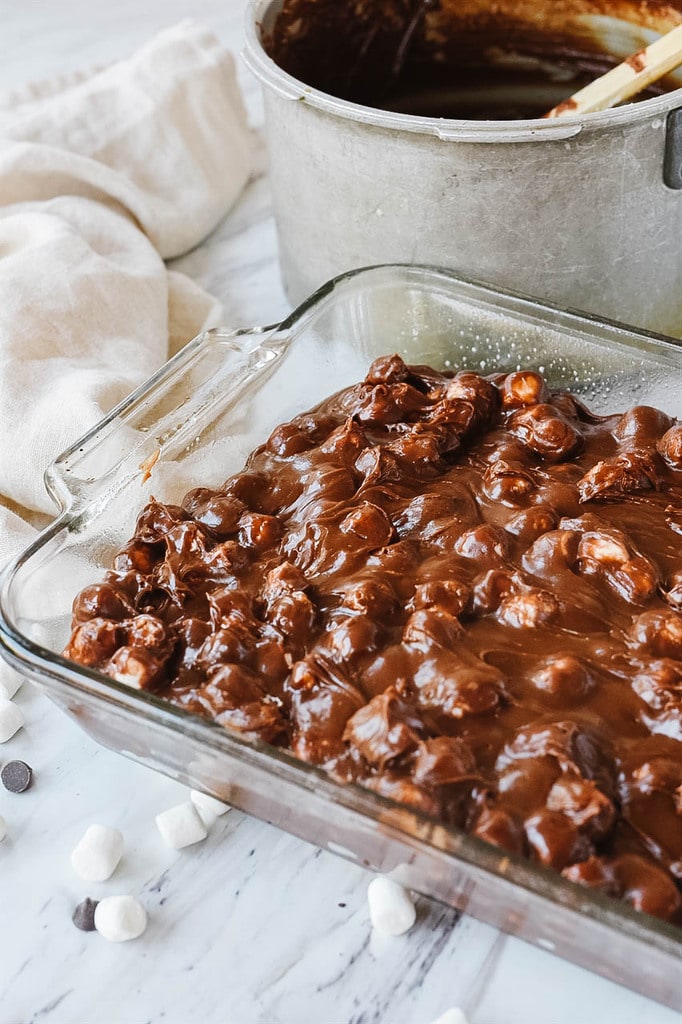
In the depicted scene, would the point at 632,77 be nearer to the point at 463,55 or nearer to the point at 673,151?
the point at 673,151

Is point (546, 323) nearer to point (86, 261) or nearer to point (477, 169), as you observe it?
point (477, 169)

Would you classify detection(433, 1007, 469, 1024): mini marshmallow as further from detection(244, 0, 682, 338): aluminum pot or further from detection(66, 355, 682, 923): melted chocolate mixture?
detection(244, 0, 682, 338): aluminum pot

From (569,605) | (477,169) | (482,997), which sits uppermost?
(477,169)

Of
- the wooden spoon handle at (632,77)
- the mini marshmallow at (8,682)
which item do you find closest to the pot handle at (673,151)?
the wooden spoon handle at (632,77)

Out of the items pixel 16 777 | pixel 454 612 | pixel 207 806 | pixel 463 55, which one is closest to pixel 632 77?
pixel 463 55

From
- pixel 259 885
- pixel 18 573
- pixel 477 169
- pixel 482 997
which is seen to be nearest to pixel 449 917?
pixel 482 997

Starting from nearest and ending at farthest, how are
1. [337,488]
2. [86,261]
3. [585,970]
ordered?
[585,970] → [337,488] → [86,261]
